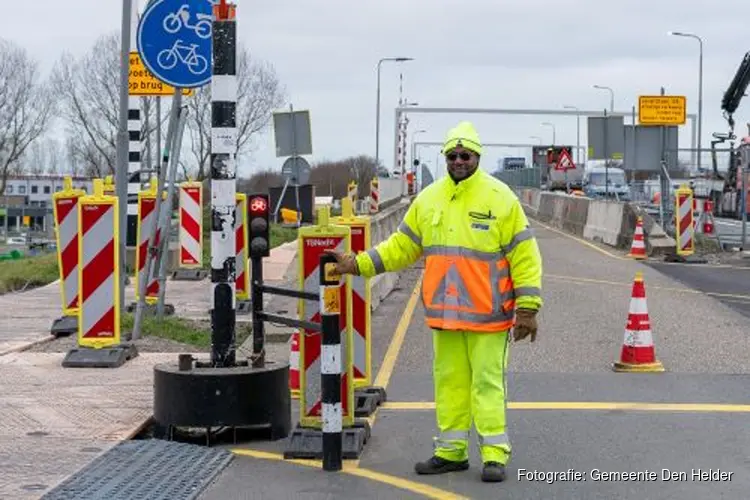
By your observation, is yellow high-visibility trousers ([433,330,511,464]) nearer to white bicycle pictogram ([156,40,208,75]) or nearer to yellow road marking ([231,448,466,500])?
yellow road marking ([231,448,466,500])

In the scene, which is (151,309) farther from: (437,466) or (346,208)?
(437,466)

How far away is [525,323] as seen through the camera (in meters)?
6.58

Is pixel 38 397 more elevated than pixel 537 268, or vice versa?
pixel 537 268

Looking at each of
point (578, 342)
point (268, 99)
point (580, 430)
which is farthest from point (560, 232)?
point (580, 430)

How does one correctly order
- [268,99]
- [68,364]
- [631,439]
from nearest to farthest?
[631,439], [68,364], [268,99]

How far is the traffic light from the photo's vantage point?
26.1 feet

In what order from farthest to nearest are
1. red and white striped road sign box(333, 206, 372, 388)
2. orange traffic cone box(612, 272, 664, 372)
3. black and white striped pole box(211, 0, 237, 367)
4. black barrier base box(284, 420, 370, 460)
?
1. orange traffic cone box(612, 272, 664, 372)
2. red and white striped road sign box(333, 206, 372, 388)
3. black and white striped pole box(211, 0, 237, 367)
4. black barrier base box(284, 420, 370, 460)

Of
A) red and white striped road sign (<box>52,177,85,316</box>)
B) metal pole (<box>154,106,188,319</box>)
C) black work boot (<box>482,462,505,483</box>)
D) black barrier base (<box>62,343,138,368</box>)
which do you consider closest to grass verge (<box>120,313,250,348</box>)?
metal pole (<box>154,106,188,319</box>)

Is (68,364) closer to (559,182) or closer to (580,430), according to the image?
(580,430)

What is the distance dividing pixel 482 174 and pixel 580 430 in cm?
218

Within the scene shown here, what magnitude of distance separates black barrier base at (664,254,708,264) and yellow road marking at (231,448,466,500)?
57.1ft

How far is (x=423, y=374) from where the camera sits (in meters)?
10.5

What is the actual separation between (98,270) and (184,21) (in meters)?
2.24

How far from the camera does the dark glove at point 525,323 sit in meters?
6.57
